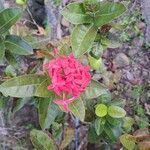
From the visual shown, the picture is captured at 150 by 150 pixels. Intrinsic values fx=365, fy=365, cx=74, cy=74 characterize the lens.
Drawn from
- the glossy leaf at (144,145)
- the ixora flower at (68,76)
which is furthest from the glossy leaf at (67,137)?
the ixora flower at (68,76)

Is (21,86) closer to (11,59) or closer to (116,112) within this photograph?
(11,59)

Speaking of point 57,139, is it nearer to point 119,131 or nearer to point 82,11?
point 119,131

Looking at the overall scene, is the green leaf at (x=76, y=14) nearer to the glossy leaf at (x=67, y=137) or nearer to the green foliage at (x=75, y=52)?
the green foliage at (x=75, y=52)

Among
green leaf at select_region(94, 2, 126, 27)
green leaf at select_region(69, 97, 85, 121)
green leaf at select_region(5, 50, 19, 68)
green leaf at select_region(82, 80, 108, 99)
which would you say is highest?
green leaf at select_region(94, 2, 126, 27)

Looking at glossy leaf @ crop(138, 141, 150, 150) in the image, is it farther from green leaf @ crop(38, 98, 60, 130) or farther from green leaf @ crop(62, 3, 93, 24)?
green leaf @ crop(62, 3, 93, 24)

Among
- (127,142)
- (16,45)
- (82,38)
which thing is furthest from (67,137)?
(82,38)

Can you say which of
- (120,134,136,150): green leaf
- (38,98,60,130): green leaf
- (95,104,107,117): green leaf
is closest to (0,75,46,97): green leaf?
(38,98,60,130): green leaf

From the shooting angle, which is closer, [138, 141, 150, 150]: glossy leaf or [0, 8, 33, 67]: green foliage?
[0, 8, 33, 67]: green foliage
